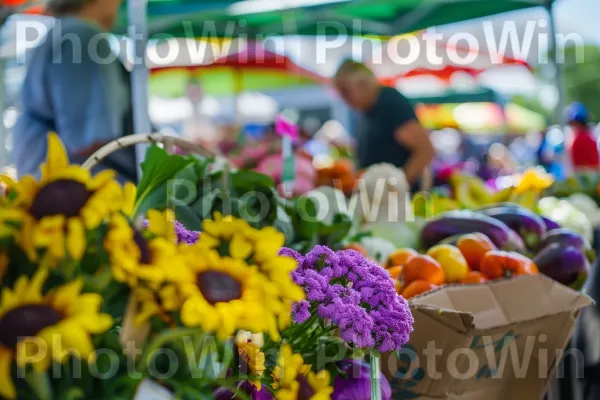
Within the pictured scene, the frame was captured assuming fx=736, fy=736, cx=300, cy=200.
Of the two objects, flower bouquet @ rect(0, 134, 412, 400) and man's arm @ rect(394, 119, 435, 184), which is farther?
man's arm @ rect(394, 119, 435, 184)

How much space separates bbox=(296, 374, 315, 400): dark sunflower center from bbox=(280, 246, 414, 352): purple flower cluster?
77 millimetres

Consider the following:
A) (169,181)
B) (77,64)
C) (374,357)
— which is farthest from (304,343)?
(77,64)

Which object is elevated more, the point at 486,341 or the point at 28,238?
the point at 28,238

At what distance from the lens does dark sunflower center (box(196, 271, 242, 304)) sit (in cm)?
58

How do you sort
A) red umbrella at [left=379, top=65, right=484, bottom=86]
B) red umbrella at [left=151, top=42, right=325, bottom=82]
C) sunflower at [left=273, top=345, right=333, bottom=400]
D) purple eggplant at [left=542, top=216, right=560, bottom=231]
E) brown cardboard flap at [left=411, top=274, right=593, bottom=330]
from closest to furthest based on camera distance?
sunflower at [left=273, top=345, right=333, bottom=400], brown cardboard flap at [left=411, top=274, right=593, bottom=330], purple eggplant at [left=542, top=216, right=560, bottom=231], red umbrella at [left=151, top=42, right=325, bottom=82], red umbrella at [left=379, top=65, right=484, bottom=86]

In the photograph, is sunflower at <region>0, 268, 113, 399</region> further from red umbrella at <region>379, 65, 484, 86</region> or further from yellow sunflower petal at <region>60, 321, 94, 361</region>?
red umbrella at <region>379, 65, 484, 86</region>

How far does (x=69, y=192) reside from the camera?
572 mm

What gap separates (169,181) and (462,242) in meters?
0.82

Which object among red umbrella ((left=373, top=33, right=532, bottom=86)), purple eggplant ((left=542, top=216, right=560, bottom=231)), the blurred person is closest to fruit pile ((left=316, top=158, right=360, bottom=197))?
purple eggplant ((left=542, top=216, right=560, bottom=231))

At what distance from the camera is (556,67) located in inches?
184

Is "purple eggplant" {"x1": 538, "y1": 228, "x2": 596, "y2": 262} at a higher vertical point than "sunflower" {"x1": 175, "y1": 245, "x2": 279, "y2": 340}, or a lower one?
lower

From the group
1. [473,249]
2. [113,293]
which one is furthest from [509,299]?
[113,293]

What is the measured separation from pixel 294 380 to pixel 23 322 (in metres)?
0.37

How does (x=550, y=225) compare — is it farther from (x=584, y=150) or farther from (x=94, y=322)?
(x=584, y=150)
